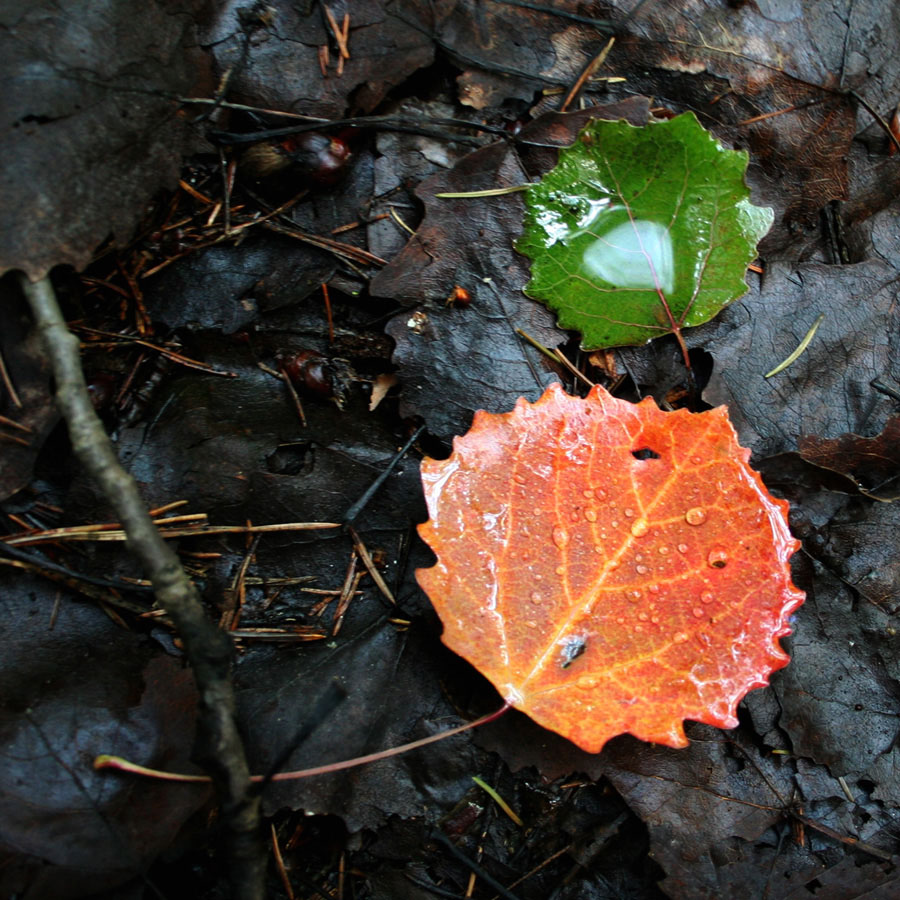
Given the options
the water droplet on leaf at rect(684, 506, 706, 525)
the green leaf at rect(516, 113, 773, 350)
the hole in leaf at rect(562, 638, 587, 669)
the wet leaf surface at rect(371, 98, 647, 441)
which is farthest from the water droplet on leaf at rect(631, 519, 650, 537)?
the green leaf at rect(516, 113, 773, 350)

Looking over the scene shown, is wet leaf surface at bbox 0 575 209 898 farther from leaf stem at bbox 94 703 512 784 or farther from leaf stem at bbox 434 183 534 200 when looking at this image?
leaf stem at bbox 434 183 534 200

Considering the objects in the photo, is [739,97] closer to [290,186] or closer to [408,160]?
[408,160]

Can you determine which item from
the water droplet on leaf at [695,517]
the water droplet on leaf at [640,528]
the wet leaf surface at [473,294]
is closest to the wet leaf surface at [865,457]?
the water droplet on leaf at [695,517]

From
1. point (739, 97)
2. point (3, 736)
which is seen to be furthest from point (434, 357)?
point (3, 736)

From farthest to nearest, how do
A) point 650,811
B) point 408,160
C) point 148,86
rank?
1. point 408,160
2. point 650,811
3. point 148,86

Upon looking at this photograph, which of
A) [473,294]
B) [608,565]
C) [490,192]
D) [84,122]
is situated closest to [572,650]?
[608,565]

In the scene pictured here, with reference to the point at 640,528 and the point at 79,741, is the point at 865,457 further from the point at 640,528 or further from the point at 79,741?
the point at 79,741
